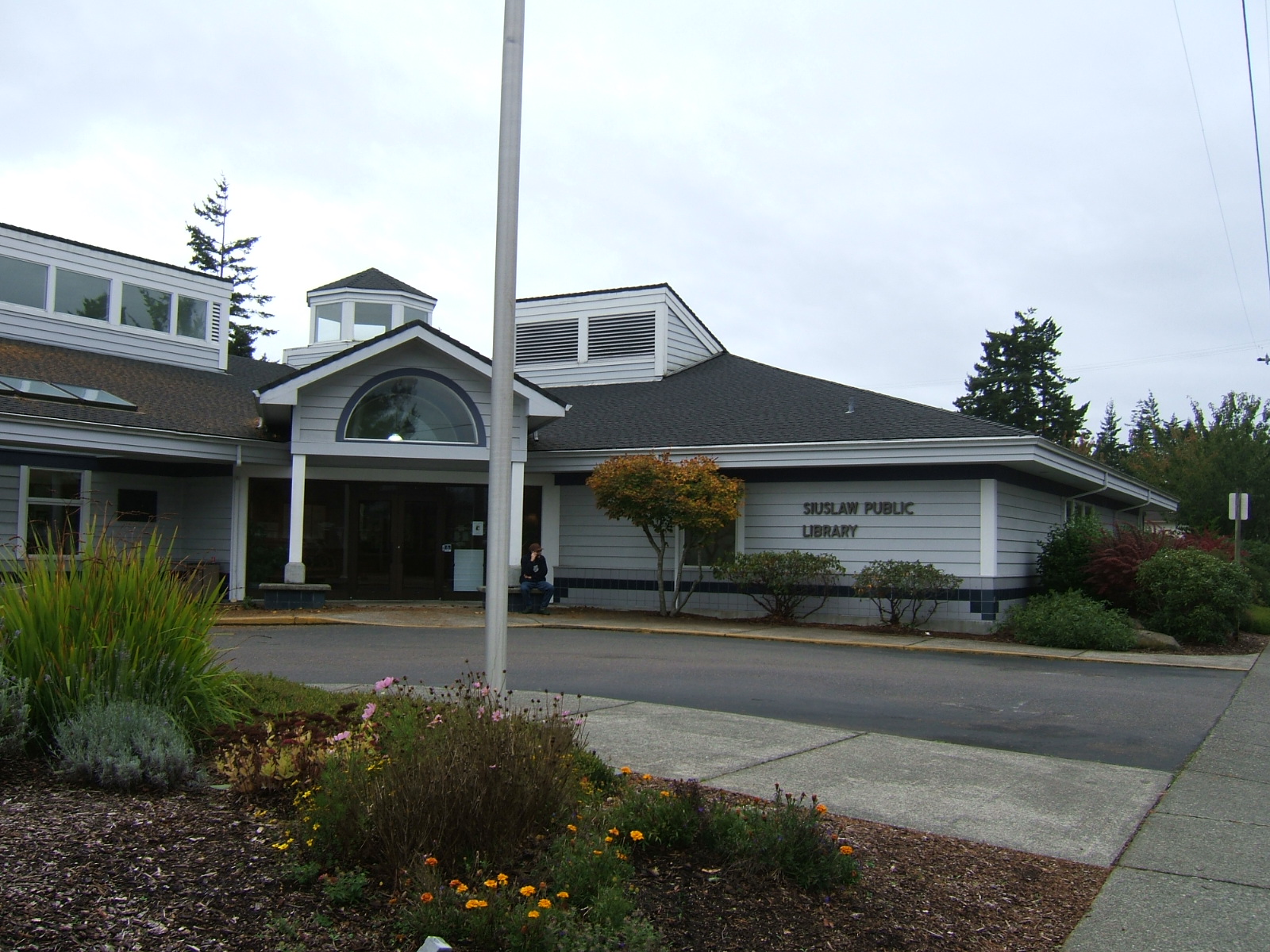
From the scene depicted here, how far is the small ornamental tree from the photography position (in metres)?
18.5

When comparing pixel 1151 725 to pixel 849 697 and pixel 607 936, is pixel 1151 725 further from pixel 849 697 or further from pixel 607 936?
pixel 607 936

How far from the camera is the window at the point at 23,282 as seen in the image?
22.2 meters

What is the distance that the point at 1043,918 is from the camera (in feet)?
14.8

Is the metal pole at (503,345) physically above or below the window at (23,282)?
below

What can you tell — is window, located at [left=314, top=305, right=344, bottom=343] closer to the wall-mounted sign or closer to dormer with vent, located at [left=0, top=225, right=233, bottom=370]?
dormer with vent, located at [left=0, top=225, right=233, bottom=370]

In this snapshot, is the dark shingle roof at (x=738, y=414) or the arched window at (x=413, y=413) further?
the arched window at (x=413, y=413)

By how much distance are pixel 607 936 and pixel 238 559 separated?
18296mm

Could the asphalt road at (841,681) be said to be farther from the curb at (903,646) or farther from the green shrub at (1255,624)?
the green shrub at (1255,624)

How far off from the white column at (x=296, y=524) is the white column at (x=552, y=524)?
4.86 m

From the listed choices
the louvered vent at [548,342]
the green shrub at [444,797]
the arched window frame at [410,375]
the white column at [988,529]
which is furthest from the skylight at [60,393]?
the green shrub at [444,797]

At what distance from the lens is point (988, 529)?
17.7 m

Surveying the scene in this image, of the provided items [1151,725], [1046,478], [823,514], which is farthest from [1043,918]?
[1046,478]

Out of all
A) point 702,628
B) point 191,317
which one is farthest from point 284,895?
point 191,317

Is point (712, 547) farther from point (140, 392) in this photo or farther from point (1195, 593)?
point (140, 392)
